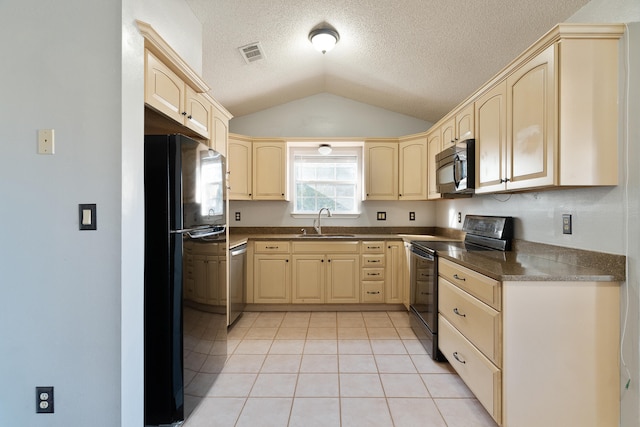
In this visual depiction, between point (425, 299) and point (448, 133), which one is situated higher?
point (448, 133)

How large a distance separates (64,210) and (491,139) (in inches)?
98.8

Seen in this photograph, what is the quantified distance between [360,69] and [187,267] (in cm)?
266

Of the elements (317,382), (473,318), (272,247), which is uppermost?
(272,247)

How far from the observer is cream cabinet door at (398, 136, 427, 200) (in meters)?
3.41

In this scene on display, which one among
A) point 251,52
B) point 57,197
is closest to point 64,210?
point 57,197

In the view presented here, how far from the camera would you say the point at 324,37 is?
7.74 ft

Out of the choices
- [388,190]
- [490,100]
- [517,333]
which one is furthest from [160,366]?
[388,190]

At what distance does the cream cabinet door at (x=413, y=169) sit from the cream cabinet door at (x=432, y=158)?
76 mm

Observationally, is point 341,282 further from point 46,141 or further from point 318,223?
point 46,141

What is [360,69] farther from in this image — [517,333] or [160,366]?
[160,366]

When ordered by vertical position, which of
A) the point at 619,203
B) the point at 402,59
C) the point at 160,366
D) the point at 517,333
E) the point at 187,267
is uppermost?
the point at 402,59

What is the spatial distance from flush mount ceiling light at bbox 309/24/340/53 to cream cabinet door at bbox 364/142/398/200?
1407 millimetres

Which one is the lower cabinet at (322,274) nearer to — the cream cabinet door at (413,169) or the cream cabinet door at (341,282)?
the cream cabinet door at (341,282)

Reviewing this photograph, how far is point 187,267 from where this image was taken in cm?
155
